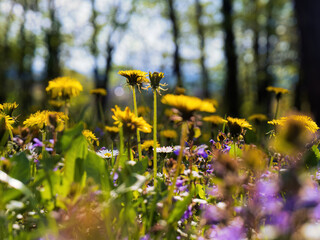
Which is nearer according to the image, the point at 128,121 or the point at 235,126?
the point at 128,121

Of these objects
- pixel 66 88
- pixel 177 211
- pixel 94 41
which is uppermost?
pixel 94 41

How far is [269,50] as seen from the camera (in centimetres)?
1705

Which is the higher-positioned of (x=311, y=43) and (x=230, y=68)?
(x=311, y=43)

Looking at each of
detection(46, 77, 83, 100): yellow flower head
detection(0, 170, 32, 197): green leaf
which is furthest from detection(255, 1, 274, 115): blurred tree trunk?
detection(0, 170, 32, 197): green leaf

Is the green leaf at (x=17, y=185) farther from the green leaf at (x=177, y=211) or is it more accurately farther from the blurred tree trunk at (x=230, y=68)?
the blurred tree trunk at (x=230, y=68)

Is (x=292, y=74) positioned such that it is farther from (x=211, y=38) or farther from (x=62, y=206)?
(x=62, y=206)

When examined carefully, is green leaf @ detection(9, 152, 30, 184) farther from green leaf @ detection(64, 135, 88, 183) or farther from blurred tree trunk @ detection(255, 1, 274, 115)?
blurred tree trunk @ detection(255, 1, 274, 115)

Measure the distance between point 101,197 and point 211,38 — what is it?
18582mm

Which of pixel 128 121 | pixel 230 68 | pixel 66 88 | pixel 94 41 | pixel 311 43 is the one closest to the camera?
pixel 128 121

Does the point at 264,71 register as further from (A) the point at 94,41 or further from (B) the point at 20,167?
(B) the point at 20,167

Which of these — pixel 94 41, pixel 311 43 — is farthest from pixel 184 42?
pixel 311 43

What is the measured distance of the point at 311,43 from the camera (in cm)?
491

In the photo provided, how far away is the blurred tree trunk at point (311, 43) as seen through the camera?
15.8 ft

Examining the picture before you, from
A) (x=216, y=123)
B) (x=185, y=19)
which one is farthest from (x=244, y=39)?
(x=216, y=123)
